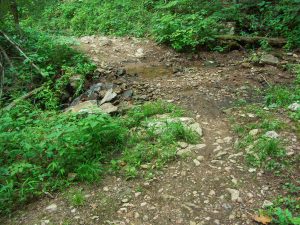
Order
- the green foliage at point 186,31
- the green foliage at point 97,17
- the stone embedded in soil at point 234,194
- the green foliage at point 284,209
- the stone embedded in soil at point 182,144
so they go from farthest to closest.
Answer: the green foliage at point 97,17 → the green foliage at point 186,31 → the stone embedded in soil at point 182,144 → the stone embedded in soil at point 234,194 → the green foliage at point 284,209

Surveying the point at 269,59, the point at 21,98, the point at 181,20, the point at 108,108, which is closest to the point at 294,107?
the point at 269,59

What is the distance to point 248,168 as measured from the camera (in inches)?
158

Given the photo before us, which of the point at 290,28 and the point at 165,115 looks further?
the point at 290,28

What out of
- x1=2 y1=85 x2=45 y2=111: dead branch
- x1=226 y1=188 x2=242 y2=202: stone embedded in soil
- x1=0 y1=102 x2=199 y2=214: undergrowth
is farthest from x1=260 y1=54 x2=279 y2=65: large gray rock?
x1=2 y1=85 x2=45 y2=111: dead branch

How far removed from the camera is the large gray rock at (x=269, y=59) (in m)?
6.99

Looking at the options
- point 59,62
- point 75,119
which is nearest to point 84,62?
point 59,62

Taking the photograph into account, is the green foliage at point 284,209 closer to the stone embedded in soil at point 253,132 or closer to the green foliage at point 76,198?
the stone embedded in soil at point 253,132

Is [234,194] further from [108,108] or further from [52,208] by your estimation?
[108,108]

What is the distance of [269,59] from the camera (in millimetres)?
7078

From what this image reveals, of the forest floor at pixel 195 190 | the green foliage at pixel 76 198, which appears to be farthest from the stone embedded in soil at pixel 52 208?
the green foliage at pixel 76 198

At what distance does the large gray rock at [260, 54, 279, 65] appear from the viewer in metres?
6.99

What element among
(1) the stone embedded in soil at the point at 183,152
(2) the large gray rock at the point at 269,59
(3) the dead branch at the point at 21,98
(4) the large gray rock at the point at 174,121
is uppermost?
(3) the dead branch at the point at 21,98

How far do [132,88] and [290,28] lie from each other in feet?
16.2

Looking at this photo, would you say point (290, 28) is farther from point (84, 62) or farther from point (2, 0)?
point (2, 0)
